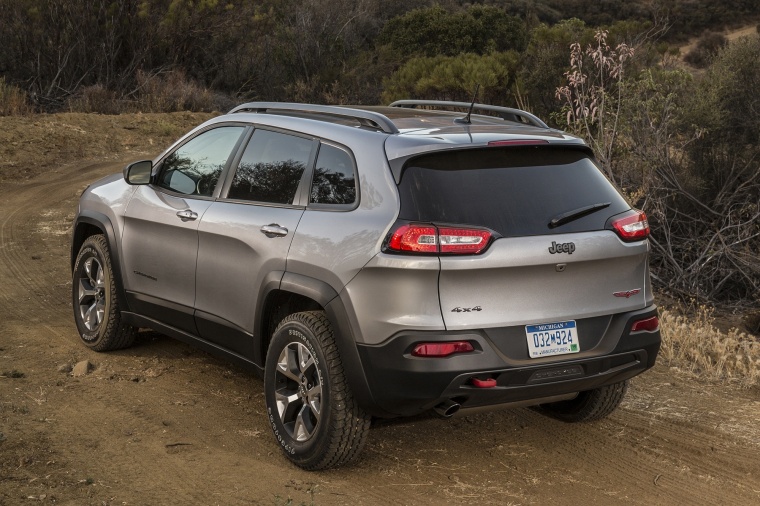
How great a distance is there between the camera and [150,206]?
6383mm

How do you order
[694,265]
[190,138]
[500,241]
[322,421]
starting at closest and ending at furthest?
1. [500,241]
2. [322,421]
3. [190,138]
4. [694,265]

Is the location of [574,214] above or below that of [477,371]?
above

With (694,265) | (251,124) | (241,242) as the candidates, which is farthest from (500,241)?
(694,265)

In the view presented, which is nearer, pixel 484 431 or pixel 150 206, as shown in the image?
pixel 484 431

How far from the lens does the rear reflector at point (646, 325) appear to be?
4.98m

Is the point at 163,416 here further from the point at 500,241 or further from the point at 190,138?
the point at 500,241

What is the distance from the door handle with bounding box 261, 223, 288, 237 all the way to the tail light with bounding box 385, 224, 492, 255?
0.86 m

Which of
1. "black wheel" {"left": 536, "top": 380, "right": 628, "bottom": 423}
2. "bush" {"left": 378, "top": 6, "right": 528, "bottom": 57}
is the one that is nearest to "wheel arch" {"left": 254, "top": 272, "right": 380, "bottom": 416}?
"black wheel" {"left": 536, "top": 380, "right": 628, "bottom": 423}

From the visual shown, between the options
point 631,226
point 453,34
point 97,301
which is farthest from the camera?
point 453,34

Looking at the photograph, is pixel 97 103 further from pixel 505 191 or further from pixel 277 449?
pixel 505 191

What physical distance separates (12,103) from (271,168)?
13.2m

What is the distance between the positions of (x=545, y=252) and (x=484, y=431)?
150cm

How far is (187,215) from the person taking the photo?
19.6 ft

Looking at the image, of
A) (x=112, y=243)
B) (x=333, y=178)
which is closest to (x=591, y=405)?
(x=333, y=178)
